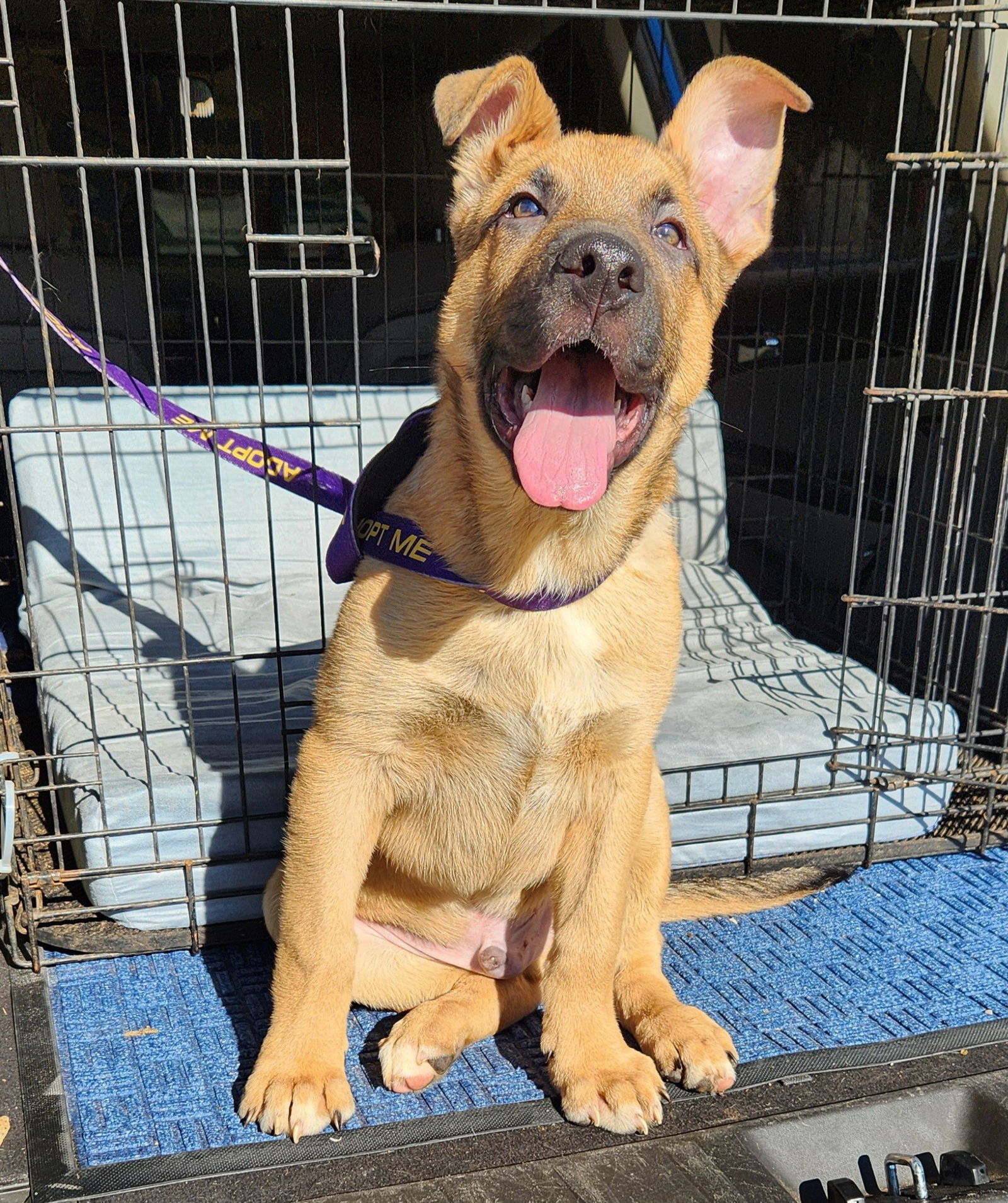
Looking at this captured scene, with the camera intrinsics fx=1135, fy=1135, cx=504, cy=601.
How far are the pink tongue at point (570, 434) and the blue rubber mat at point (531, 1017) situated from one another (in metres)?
1.33

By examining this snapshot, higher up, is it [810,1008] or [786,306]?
[786,306]

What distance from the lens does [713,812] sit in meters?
3.39

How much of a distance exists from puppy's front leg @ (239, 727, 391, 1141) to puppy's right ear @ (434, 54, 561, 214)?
1244mm

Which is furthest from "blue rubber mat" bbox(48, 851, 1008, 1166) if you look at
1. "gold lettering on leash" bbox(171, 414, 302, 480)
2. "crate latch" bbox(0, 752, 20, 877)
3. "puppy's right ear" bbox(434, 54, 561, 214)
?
"puppy's right ear" bbox(434, 54, 561, 214)

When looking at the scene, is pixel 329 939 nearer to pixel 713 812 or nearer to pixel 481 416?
pixel 481 416

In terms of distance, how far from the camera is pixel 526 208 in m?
2.29

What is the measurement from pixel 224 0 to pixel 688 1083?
8.17 feet

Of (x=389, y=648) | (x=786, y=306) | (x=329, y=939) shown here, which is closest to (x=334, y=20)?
(x=786, y=306)

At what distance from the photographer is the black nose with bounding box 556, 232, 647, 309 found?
78.5 inches

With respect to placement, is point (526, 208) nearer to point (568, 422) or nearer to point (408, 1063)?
point (568, 422)

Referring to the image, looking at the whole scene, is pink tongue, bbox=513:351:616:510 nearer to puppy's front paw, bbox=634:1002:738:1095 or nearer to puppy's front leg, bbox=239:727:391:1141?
puppy's front leg, bbox=239:727:391:1141

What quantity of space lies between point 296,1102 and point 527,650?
1009mm

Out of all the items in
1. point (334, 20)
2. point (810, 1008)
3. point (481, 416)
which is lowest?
point (810, 1008)

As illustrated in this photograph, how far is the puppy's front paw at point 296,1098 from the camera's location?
7.38 ft
